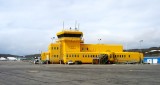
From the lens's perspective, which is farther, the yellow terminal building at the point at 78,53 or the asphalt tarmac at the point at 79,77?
the yellow terminal building at the point at 78,53

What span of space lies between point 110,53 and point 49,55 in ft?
63.8

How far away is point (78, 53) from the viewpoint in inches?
3583

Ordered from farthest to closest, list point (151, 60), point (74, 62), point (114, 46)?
point (151, 60) → point (114, 46) → point (74, 62)

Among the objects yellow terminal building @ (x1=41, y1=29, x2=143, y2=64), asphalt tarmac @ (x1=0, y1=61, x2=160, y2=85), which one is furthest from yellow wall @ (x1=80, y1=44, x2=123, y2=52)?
asphalt tarmac @ (x1=0, y1=61, x2=160, y2=85)

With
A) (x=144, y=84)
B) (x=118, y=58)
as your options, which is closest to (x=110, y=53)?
(x=118, y=58)

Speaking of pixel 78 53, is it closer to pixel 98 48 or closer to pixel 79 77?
pixel 98 48

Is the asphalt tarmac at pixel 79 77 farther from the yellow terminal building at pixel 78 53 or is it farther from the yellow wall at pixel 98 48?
the yellow wall at pixel 98 48

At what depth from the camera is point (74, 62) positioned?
9012cm

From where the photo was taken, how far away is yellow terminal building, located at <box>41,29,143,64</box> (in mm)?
91000

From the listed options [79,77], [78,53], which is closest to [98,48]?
[78,53]

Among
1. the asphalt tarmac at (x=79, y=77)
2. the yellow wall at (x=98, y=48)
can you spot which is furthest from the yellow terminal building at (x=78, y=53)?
the asphalt tarmac at (x=79, y=77)

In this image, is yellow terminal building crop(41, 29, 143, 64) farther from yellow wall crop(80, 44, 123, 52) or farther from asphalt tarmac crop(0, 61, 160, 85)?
asphalt tarmac crop(0, 61, 160, 85)

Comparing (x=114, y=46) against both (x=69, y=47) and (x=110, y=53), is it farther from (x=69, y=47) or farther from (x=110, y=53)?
(x=69, y=47)

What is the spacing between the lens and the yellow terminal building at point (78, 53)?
91000mm
